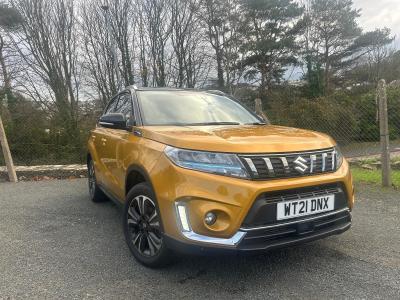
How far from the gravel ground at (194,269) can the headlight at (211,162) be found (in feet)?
3.06

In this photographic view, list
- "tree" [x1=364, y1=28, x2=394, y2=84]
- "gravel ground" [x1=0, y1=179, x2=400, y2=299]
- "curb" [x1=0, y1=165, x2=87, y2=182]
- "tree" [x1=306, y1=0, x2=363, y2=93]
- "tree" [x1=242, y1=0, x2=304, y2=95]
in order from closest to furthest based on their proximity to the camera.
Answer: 1. "gravel ground" [x1=0, y1=179, x2=400, y2=299]
2. "curb" [x1=0, y1=165, x2=87, y2=182]
3. "tree" [x1=242, y1=0, x2=304, y2=95]
4. "tree" [x1=306, y1=0, x2=363, y2=93]
5. "tree" [x1=364, y1=28, x2=394, y2=84]

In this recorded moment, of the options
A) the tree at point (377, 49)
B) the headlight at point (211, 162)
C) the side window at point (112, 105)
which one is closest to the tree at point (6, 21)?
the side window at point (112, 105)

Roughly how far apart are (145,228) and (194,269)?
1.82 ft

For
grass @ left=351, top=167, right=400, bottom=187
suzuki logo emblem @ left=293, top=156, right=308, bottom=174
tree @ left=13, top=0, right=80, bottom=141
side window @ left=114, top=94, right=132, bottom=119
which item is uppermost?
tree @ left=13, top=0, right=80, bottom=141

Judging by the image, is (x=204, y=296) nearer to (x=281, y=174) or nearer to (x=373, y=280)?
(x=281, y=174)

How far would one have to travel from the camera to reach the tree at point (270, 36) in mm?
27828

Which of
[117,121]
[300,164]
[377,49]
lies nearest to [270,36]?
[377,49]

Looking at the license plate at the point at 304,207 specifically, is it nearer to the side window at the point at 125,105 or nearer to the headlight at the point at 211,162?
the headlight at the point at 211,162

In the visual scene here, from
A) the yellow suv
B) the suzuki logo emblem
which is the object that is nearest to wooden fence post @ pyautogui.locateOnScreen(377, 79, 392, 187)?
the yellow suv

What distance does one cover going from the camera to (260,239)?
107 inches

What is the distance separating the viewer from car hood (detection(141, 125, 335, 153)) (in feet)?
9.29

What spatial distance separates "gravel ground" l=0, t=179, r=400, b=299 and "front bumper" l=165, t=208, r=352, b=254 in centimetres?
38

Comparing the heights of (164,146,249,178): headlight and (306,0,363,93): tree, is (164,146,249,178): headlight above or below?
below

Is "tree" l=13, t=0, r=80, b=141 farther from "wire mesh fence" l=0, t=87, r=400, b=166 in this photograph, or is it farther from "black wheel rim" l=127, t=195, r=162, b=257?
"black wheel rim" l=127, t=195, r=162, b=257
